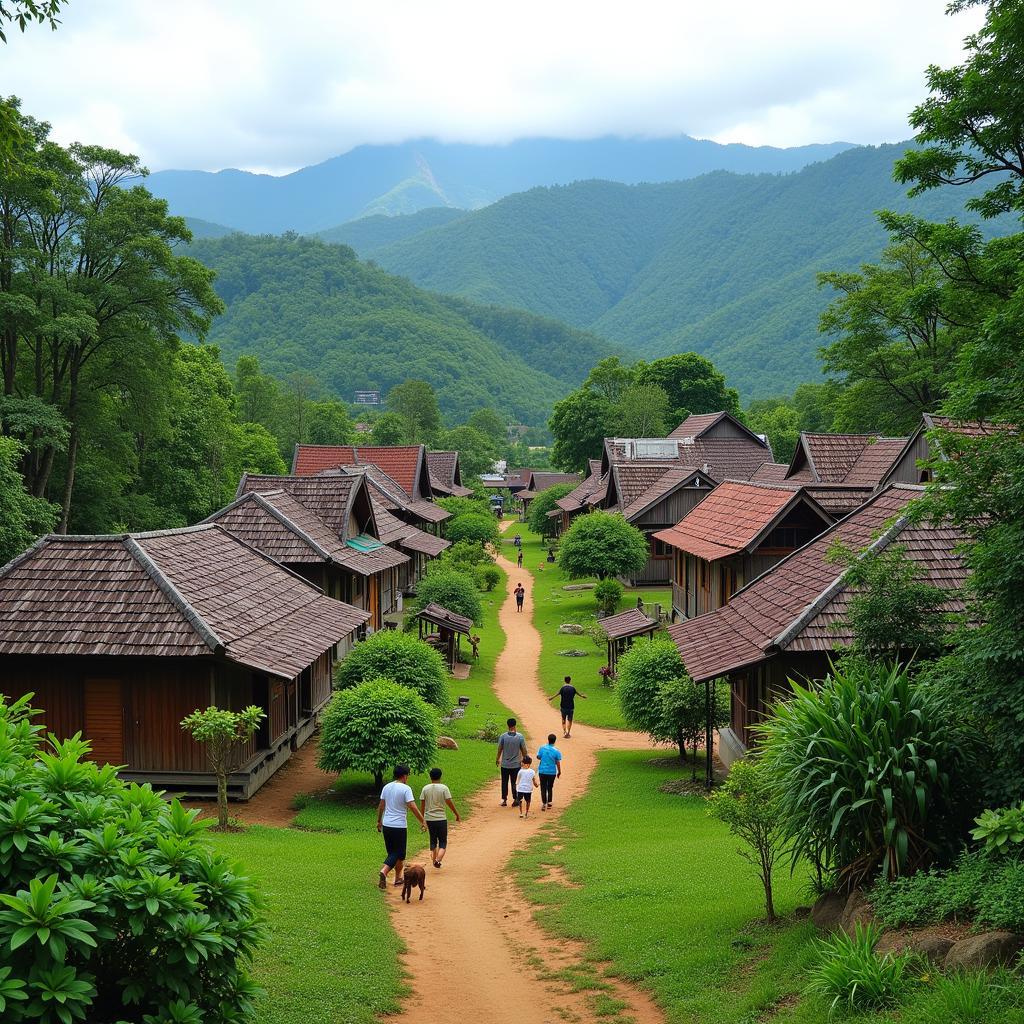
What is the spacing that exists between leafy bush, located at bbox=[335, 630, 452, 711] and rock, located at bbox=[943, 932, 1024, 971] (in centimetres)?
1652

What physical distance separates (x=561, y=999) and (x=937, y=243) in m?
20.3

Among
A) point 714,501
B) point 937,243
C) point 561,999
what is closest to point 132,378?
point 714,501

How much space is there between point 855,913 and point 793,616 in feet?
32.2

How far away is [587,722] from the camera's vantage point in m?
29.3

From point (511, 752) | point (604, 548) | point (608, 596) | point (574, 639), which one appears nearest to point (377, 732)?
point (511, 752)

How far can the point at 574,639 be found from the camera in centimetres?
4250

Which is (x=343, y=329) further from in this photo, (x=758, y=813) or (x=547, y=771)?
(x=758, y=813)

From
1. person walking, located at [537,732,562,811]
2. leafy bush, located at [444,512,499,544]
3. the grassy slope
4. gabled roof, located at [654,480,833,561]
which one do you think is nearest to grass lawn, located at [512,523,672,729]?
leafy bush, located at [444,512,499,544]

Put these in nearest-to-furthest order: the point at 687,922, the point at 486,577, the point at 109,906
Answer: the point at 109,906
the point at 687,922
the point at 486,577

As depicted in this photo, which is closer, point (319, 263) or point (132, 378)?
point (132, 378)

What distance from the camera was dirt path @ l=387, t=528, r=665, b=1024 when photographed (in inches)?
382

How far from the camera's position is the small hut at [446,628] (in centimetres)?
3562

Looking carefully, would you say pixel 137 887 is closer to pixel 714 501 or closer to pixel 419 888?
pixel 419 888

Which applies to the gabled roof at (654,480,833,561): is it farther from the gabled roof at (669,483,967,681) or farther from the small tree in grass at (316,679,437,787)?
the small tree in grass at (316,679,437,787)
